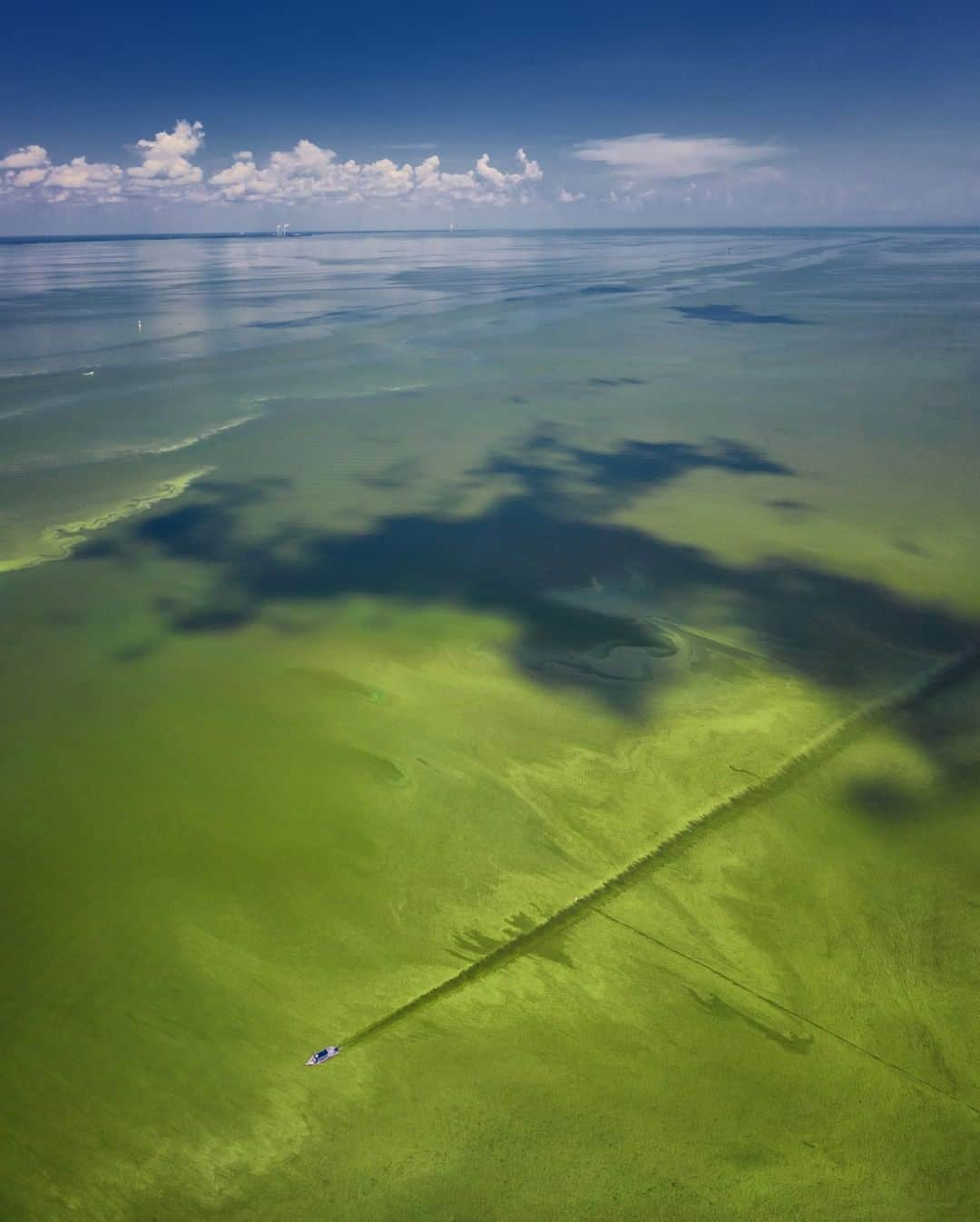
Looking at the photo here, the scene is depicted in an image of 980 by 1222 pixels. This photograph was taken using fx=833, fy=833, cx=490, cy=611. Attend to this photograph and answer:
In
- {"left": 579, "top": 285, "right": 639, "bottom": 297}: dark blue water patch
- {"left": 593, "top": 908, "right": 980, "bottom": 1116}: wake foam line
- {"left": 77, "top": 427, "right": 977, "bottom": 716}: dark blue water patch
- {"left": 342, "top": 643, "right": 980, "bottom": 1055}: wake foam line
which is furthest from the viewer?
{"left": 579, "top": 285, "right": 639, "bottom": 297}: dark blue water patch

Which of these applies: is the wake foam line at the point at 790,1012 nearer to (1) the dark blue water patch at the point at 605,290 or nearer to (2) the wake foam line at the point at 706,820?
(2) the wake foam line at the point at 706,820

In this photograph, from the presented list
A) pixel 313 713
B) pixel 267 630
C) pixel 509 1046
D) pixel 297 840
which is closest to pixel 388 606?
pixel 267 630

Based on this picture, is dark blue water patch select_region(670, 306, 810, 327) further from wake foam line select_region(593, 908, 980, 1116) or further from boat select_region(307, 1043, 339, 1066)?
boat select_region(307, 1043, 339, 1066)

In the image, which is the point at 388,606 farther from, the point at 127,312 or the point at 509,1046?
the point at 127,312

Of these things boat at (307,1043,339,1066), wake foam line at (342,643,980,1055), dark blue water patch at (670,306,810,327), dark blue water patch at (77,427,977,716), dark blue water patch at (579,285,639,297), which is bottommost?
boat at (307,1043,339,1066)

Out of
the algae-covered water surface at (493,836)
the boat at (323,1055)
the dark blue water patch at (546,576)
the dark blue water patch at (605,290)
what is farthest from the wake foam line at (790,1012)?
the dark blue water patch at (605,290)

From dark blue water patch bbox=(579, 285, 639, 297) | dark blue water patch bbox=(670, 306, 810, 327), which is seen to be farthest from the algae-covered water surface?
dark blue water patch bbox=(579, 285, 639, 297)
